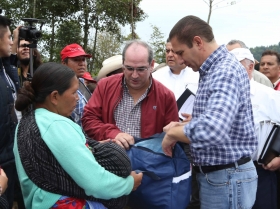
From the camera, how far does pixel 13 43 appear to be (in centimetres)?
328

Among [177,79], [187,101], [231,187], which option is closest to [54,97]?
[231,187]

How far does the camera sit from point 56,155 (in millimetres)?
1604

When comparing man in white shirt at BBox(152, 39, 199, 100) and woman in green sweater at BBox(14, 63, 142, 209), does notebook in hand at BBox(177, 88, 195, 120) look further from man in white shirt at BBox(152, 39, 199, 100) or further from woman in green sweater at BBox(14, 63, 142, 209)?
woman in green sweater at BBox(14, 63, 142, 209)

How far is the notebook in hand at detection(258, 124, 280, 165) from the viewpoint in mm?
2621

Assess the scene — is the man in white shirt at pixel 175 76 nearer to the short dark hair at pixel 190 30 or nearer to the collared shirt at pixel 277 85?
the collared shirt at pixel 277 85

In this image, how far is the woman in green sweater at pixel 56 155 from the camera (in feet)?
5.28

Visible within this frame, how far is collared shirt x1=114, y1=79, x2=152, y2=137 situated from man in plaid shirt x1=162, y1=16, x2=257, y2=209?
528 mm

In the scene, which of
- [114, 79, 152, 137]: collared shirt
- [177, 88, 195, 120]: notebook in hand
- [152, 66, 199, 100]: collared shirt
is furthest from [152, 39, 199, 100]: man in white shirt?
[114, 79, 152, 137]: collared shirt

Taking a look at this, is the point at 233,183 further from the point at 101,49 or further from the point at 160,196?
the point at 101,49

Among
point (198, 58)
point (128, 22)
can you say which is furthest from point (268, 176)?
point (128, 22)

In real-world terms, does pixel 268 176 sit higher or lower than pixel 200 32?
lower

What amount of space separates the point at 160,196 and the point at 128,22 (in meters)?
13.1

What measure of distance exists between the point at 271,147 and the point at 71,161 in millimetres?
1657

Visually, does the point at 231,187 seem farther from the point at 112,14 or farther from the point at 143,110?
the point at 112,14
